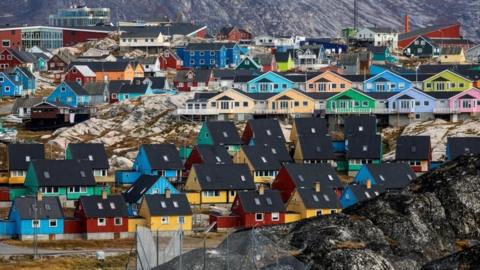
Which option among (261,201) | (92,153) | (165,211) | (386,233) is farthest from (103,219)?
(386,233)

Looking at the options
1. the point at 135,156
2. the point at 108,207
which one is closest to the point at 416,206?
the point at 108,207

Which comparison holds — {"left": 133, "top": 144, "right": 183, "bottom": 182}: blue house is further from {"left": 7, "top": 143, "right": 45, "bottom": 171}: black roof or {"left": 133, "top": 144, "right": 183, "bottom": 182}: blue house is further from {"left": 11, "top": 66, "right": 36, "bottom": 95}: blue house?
{"left": 11, "top": 66, "right": 36, "bottom": 95}: blue house

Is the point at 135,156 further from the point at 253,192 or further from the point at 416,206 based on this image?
the point at 416,206

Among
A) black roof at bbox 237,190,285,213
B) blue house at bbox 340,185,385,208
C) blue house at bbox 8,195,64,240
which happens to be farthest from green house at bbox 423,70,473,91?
blue house at bbox 8,195,64,240

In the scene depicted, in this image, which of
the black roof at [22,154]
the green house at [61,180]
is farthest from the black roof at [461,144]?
the black roof at [22,154]

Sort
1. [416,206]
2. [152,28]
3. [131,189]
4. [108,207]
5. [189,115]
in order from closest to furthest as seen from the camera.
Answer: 1. [416,206]
2. [108,207]
3. [131,189]
4. [189,115]
5. [152,28]

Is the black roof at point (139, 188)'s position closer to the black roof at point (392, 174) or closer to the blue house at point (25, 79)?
the black roof at point (392, 174)
